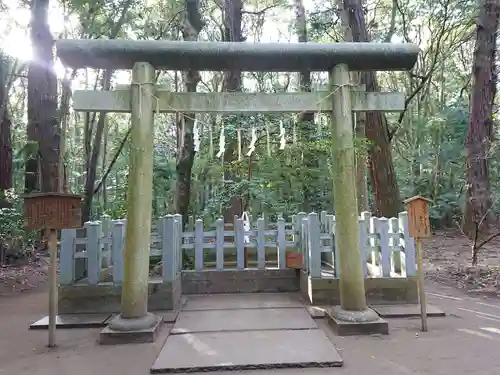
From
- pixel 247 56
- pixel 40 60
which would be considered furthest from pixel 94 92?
pixel 40 60

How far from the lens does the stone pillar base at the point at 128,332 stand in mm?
4625

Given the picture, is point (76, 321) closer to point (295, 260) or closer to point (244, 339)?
point (244, 339)

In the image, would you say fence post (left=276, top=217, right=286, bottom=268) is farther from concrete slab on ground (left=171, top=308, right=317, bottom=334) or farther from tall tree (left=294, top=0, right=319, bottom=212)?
tall tree (left=294, top=0, right=319, bottom=212)

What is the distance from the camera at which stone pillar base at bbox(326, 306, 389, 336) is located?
189 inches

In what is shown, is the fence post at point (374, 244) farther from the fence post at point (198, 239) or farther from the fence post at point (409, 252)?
the fence post at point (198, 239)

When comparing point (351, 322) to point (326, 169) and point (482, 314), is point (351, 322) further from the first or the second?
point (326, 169)

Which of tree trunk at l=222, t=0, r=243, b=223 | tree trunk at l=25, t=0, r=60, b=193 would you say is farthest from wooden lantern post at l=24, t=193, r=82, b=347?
tree trunk at l=25, t=0, r=60, b=193

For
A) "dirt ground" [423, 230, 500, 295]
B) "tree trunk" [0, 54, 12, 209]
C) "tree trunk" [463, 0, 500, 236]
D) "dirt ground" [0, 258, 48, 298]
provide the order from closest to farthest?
"dirt ground" [423, 230, 500, 295] < "dirt ground" [0, 258, 48, 298] < "tree trunk" [0, 54, 12, 209] < "tree trunk" [463, 0, 500, 236]

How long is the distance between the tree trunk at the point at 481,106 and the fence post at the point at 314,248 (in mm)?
7207

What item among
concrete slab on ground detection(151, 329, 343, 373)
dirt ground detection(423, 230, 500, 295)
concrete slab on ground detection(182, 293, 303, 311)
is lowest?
concrete slab on ground detection(151, 329, 343, 373)

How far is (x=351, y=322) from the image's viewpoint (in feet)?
15.9

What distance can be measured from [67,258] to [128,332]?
1.80 m

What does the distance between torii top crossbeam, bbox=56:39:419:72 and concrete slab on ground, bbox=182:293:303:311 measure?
3451 mm

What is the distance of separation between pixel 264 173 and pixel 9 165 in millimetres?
7240
